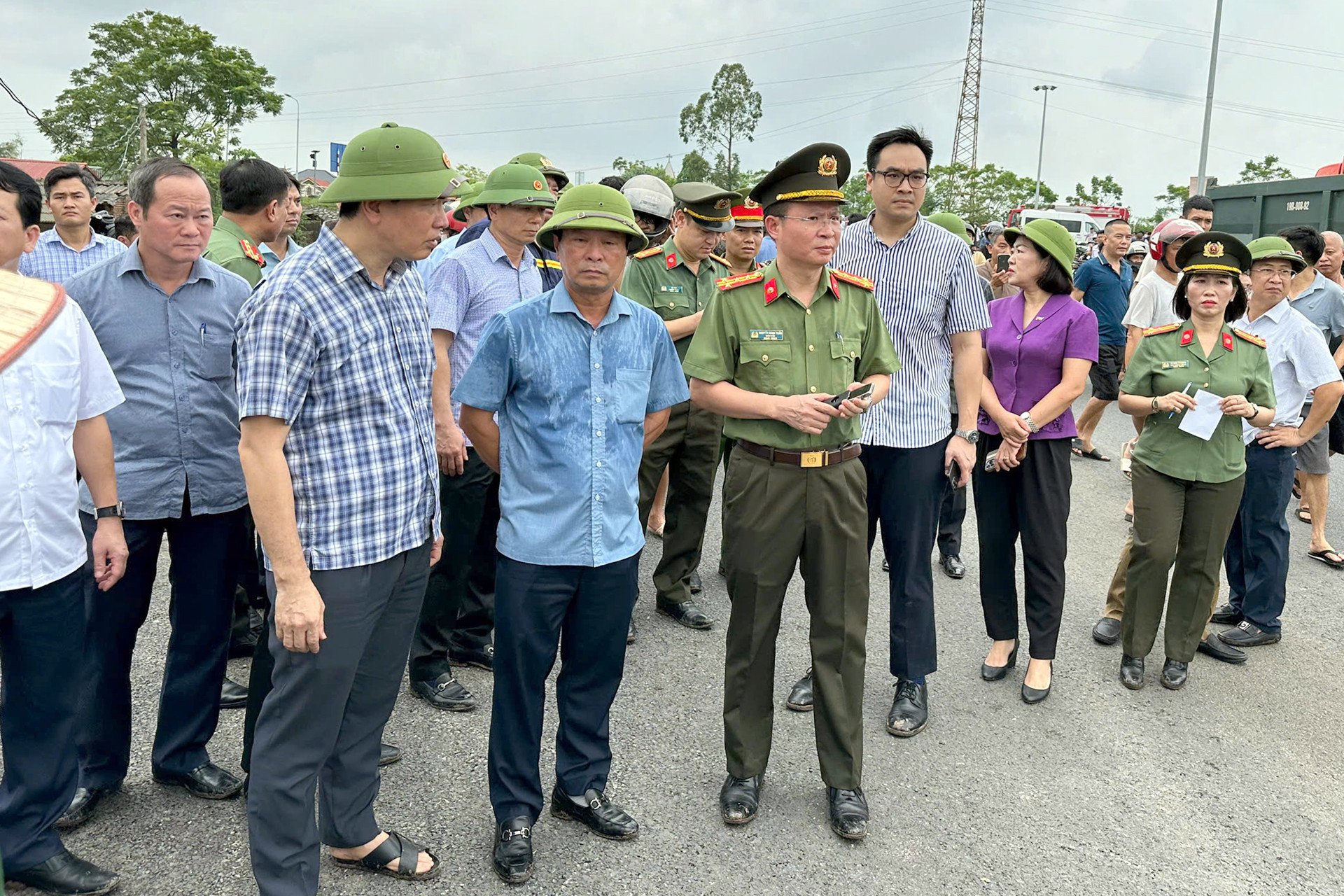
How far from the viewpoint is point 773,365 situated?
10.2 feet

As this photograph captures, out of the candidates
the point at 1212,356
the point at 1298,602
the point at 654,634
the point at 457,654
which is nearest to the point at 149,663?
the point at 457,654

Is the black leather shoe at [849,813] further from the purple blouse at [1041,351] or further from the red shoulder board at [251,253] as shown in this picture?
the red shoulder board at [251,253]

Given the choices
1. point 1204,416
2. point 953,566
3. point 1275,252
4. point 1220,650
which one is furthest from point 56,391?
point 1275,252

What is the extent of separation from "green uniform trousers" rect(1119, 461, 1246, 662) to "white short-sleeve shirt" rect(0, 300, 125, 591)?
424 centimetres

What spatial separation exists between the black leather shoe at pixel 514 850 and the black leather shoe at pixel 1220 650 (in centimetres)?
350

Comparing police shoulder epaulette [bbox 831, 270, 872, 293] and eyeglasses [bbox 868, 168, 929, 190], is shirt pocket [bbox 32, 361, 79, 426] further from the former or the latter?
eyeglasses [bbox 868, 168, 929, 190]

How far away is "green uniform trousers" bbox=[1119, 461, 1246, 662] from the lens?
4.32 metres

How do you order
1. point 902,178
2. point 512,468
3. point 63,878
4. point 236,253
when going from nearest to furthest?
point 63,878 < point 512,468 < point 902,178 < point 236,253

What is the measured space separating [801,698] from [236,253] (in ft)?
9.94

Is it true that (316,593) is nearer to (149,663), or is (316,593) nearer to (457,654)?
(457,654)

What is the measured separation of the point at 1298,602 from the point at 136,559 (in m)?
5.90

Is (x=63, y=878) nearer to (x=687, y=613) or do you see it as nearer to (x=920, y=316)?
(x=687, y=613)

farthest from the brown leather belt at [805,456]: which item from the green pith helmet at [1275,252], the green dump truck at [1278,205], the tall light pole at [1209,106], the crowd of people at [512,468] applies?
the tall light pole at [1209,106]

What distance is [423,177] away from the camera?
2.34m
